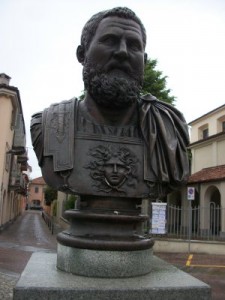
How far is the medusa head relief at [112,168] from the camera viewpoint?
3.31m

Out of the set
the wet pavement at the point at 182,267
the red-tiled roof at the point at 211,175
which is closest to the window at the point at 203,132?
the red-tiled roof at the point at 211,175

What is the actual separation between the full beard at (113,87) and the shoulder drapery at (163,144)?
0.26m

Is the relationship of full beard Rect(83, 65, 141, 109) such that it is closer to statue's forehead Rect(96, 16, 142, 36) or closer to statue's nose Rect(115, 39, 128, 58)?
statue's nose Rect(115, 39, 128, 58)

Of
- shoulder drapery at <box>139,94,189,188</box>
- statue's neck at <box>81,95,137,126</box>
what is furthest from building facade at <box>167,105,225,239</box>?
statue's neck at <box>81,95,137,126</box>

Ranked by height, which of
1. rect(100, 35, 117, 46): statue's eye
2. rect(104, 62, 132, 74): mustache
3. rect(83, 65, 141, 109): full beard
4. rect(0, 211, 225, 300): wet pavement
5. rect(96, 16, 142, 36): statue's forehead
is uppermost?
rect(96, 16, 142, 36): statue's forehead

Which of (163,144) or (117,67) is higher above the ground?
(117,67)

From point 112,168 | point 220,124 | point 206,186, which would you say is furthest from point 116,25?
point 220,124

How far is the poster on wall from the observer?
14.4 meters

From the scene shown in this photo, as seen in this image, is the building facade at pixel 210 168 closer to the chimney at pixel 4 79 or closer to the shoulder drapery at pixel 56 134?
the chimney at pixel 4 79

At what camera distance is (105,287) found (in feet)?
9.08

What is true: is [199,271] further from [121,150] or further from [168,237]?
[121,150]

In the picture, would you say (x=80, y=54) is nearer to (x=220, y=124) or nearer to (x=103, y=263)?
(x=103, y=263)

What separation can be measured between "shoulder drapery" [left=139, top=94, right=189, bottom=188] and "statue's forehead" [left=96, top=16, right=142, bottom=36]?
691 mm

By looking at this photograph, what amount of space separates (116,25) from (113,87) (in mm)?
566
